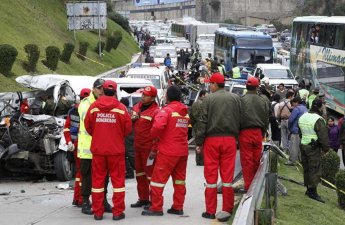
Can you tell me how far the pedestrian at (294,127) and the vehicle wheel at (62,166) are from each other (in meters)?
4.96

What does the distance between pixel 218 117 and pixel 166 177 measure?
3.51 feet

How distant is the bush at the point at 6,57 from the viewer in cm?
2372

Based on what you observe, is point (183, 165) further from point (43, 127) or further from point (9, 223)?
point (43, 127)

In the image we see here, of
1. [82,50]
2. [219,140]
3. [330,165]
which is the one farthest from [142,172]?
[82,50]

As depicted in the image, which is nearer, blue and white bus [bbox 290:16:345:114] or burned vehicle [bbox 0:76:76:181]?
burned vehicle [bbox 0:76:76:181]

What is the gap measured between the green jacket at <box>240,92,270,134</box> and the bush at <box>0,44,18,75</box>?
48.5 feet

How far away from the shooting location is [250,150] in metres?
10.3

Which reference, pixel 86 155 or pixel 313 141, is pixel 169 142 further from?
pixel 313 141

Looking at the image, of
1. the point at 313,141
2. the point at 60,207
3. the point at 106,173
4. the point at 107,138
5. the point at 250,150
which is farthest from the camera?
the point at 313,141

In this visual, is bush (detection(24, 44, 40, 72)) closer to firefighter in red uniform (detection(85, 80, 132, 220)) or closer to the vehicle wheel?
the vehicle wheel

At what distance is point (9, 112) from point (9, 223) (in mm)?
5654

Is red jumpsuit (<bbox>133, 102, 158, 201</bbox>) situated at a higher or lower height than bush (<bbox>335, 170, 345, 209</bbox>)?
higher

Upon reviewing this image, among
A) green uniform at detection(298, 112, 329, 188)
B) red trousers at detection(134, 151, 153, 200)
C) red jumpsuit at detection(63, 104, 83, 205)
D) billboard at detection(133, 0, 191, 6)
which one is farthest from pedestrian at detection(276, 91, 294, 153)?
billboard at detection(133, 0, 191, 6)

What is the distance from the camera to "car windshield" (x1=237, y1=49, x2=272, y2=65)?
40.4 metres
